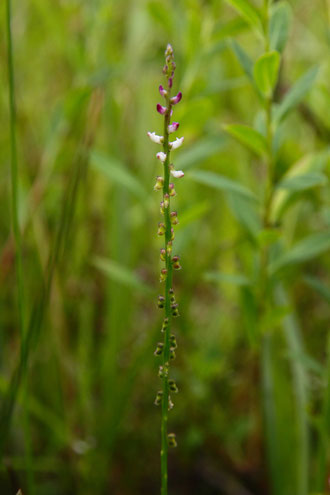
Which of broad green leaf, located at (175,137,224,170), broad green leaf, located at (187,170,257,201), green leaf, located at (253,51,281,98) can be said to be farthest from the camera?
broad green leaf, located at (175,137,224,170)

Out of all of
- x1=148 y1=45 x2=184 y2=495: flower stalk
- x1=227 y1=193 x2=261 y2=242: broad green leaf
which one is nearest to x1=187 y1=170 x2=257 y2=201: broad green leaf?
x1=227 y1=193 x2=261 y2=242: broad green leaf

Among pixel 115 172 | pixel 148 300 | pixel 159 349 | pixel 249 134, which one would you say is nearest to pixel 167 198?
pixel 159 349

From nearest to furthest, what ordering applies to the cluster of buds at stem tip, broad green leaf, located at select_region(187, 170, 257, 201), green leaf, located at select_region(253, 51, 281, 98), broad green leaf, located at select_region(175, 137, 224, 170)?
the cluster of buds at stem tip → green leaf, located at select_region(253, 51, 281, 98) → broad green leaf, located at select_region(187, 170, 257, 201) → broad green leaf, located at select_region(175, 137, 224, 170)

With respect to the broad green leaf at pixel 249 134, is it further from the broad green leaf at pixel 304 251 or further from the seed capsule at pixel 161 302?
the seed capsule at pixel 161 302

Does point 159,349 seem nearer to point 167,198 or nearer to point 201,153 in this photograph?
point 167,198

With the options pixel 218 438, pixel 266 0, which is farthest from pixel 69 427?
pixel 266 0

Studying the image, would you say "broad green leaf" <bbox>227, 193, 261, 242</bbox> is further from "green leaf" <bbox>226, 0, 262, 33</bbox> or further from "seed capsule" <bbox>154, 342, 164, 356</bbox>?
"seed capsule" <bbox>154, 342, 164, 356</bbox>
